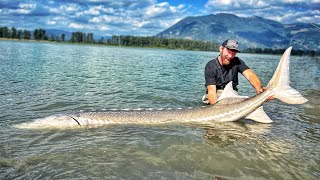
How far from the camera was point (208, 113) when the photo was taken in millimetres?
8172

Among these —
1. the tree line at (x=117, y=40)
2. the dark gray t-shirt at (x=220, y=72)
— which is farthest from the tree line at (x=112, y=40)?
the dark gray t-shirt at (x=220, y=72)

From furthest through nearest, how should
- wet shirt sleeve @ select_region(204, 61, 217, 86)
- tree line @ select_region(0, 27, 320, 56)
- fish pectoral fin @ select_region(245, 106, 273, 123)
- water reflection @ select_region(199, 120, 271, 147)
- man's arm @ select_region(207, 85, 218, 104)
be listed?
tree line @ select_region(0, 27, 320, 56) → wet shirt sleeve @ select_region(204, 61, 217, 86) → man's arm @ select_region(207, 85, 218, 104) → fish pectoral fin @ select_region(245, 106, 273, 123) → water reflection @ select_region(199, 120, 271, 147)

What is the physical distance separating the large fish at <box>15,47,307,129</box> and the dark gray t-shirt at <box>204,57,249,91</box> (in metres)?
1.00

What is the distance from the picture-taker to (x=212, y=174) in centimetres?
507

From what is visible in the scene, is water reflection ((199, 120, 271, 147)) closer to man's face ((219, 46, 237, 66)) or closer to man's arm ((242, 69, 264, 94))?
man's arm ((242, 69, 264, 94))

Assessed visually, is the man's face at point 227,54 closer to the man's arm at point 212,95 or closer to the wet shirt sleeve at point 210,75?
the wet shirt sleeve at point 210,75

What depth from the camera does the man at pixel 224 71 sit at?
28.1 ft

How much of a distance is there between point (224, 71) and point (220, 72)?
14 centimetres

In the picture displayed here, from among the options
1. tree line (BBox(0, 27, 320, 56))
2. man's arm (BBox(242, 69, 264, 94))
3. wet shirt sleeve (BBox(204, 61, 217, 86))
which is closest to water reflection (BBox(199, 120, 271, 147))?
man's arm (BBox(242, 69, 264, 94))

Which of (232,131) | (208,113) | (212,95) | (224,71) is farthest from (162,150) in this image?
(224,71)

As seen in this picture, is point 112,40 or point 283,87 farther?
point 112,40

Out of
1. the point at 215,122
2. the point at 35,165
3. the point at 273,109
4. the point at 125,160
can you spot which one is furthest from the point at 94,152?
the point at 273,109

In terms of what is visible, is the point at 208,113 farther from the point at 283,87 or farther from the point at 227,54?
the point at 283,87

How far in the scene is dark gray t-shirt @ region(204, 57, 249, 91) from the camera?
904cm
